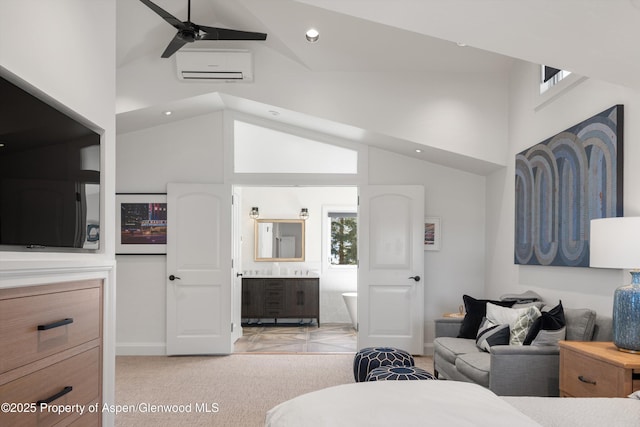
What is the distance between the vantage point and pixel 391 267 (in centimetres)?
595

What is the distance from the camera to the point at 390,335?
5895 mm

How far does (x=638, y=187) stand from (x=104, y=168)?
9.64 feet

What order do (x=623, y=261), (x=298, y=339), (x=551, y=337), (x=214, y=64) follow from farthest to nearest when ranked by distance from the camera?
1. (x=298, y=339)
2. (x=214, y=64)
3. (x=551, y=337)
4. (x=623, y=261)

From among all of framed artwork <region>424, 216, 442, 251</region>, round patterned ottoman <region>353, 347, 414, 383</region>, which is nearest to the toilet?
framed artwork <region>424, 216, 442, 251</region>

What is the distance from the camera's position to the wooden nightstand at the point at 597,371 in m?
2.30

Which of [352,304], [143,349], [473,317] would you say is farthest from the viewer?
[352,304]

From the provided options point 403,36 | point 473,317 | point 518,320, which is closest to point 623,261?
point 518,320

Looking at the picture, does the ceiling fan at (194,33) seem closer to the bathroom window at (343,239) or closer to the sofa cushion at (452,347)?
the sofa cushion at (452,347)

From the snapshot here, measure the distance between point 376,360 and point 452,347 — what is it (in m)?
0.74

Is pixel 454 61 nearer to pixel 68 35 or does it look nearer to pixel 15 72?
pixel 68 35

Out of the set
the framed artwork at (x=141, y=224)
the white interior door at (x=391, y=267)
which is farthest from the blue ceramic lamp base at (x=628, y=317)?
the framed artwork at (x=141, y=224)

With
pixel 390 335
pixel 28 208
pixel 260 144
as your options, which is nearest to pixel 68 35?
pixel 28 208

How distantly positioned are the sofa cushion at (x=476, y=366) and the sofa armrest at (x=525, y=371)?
5.0 inches

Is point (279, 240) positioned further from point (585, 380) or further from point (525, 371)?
point (585, 380)
